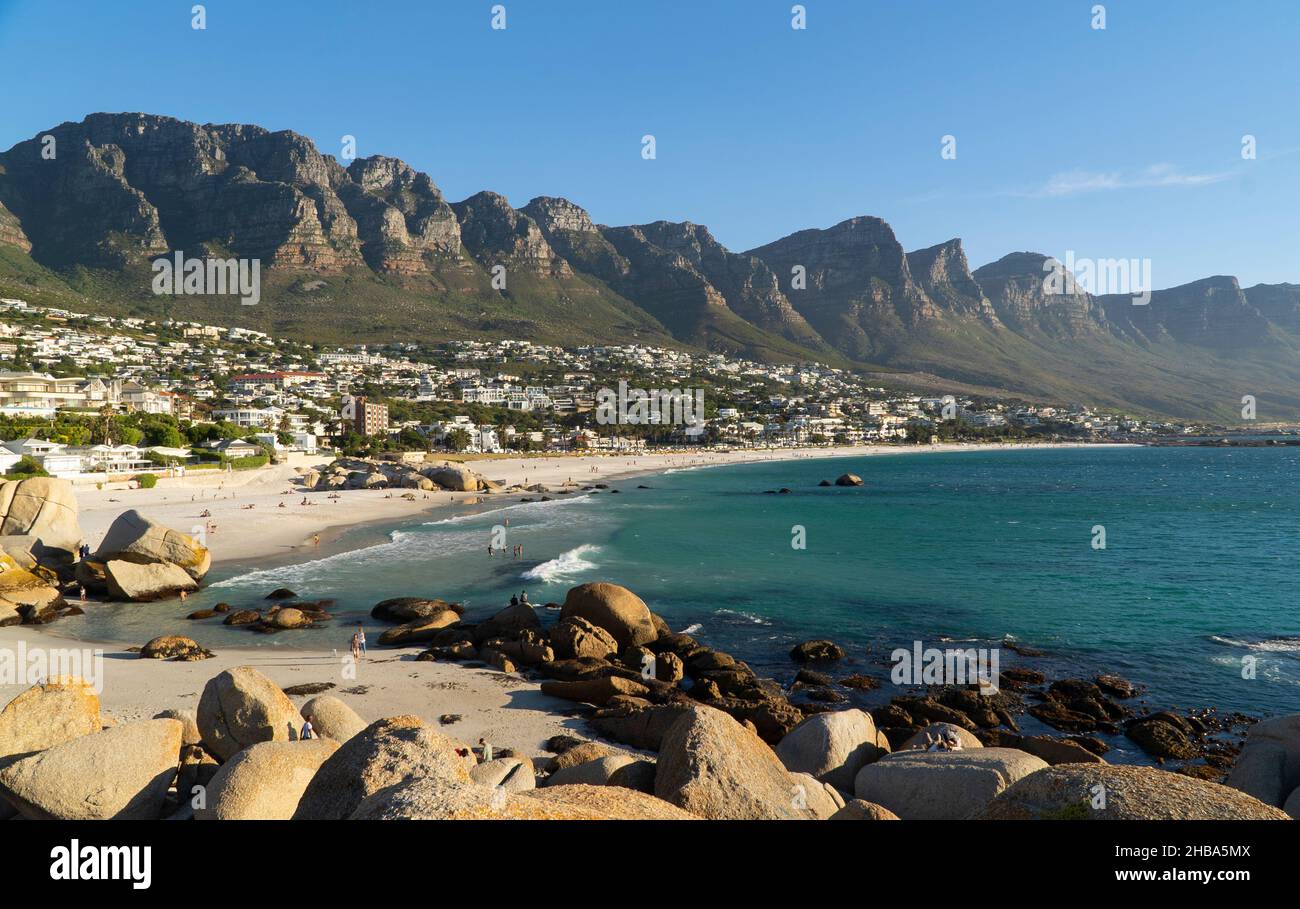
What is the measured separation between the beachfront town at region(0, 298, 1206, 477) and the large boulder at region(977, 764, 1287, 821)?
202 feet

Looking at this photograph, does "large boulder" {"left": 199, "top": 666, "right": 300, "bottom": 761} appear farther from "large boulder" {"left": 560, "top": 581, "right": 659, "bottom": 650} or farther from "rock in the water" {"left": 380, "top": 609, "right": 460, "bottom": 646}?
"large boulder" {"left": 560, "top": 581, "right": 659, "bottom": 650}

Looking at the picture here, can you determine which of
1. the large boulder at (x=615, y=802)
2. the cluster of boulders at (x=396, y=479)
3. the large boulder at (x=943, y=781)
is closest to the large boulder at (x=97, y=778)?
the large boulder at (x=615, y=802)

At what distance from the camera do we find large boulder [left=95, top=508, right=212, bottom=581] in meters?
27.4

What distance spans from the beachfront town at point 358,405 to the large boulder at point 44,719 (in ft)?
167

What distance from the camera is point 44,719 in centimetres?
923

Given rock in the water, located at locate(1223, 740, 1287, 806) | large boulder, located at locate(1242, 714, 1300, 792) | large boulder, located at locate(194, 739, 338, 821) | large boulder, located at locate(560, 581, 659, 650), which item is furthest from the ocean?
large boulder, located at locate(194, 739, 338, 821)

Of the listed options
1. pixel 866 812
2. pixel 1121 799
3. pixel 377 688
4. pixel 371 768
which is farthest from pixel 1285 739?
pixel 377 688

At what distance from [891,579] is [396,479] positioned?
172ft

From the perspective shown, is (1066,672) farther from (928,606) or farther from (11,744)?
(11,744)

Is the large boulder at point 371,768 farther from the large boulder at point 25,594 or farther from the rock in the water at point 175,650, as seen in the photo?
the large boulder at point 25,594

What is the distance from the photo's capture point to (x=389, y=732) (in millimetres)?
6859

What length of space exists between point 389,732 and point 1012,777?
7385 millimetres

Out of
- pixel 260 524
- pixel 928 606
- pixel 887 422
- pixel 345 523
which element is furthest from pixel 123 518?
pixel 887 422

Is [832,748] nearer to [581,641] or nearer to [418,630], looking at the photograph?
[581,641]
